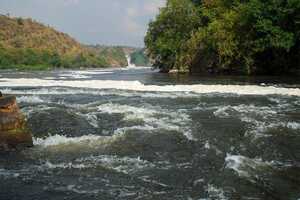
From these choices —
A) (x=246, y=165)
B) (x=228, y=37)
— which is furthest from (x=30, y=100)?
(x=228, y=37)

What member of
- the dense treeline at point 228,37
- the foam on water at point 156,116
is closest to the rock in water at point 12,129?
the foam on water at point 156,116

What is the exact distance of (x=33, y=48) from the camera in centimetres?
16088

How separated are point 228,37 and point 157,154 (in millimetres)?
41678

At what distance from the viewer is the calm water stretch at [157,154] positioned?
977 centimetres

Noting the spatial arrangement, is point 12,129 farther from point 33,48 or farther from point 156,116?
point 33,48

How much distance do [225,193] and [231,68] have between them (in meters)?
47.2

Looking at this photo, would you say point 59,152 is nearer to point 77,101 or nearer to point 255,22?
point 77,101

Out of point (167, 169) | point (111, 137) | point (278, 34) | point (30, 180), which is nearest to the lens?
point (30, 180)

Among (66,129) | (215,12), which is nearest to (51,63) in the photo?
(215,12)

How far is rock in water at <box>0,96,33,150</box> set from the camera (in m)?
13.4

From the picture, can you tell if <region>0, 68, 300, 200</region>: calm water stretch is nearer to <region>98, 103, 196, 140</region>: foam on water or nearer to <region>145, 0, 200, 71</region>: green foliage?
<region>98, 103, 196, 140</region>: foam on water

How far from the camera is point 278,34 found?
4575cm

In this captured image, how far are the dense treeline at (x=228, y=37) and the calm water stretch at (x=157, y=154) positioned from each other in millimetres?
25748

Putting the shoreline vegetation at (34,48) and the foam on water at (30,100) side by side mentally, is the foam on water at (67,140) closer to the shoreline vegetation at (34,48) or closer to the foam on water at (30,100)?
the foam on water at (30,100)
